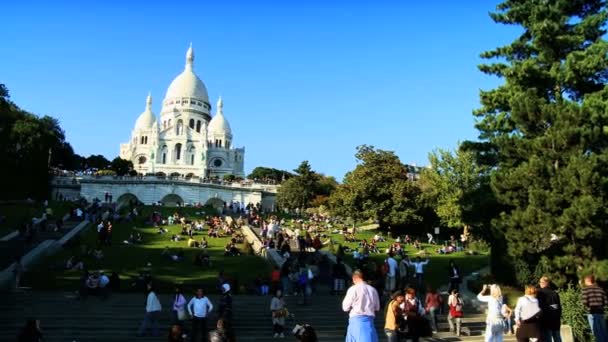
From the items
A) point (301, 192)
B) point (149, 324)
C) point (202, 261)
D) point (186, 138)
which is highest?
point (186, 138)

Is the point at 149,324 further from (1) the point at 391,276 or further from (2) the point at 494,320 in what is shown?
(2) the point at 494,320

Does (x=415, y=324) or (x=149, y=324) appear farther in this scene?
(x=149, y=324)

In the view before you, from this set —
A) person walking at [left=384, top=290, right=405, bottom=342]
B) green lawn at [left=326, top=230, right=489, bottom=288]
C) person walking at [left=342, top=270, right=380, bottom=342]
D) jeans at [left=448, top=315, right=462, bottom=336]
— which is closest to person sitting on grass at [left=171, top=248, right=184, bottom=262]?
green lawn at [left=326, top=230, right=489, bottom=288]

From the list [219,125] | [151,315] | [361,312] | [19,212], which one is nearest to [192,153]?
[219,125]

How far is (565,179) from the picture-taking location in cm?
1519

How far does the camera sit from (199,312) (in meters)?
11.5

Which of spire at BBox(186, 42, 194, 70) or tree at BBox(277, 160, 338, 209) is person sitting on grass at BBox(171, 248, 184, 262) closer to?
tree at BBox(277, 160, 338, 209)

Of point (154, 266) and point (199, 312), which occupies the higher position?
point (154, 266)

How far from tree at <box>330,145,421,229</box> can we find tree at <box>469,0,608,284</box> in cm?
1832

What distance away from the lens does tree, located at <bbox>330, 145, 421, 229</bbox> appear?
3819cm

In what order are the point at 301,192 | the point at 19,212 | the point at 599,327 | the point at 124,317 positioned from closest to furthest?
the point at 599,327
the point at 124,317
the point at 19,212
the point at 301,192

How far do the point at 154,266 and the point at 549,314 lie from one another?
1539 cm

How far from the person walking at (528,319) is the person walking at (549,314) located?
127mm

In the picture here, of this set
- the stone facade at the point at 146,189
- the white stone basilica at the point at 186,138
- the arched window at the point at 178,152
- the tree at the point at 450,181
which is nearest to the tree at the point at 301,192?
the stone facade at the point at 146,189
